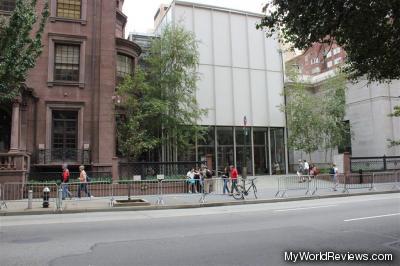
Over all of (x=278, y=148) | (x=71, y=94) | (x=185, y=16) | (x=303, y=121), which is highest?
(x=185, y=16)

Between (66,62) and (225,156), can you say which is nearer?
(66,62)

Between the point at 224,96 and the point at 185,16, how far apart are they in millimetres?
7695

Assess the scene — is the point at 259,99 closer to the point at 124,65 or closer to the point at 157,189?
the point at 124,65

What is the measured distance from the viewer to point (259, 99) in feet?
127

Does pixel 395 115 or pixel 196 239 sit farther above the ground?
pixel 395 115

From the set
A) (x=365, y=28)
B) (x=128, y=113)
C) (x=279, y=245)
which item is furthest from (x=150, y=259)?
(x=128, y=113)

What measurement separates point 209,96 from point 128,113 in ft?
34.6

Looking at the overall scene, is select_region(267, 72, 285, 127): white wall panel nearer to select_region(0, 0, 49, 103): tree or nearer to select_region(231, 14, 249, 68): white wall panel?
select_region(231, 14, 249, 68): white wall panel

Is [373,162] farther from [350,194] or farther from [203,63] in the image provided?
[203,63]

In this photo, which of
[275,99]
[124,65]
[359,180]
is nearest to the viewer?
[359,180]

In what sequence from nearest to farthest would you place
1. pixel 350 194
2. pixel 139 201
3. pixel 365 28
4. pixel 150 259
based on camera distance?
pixel 150 259
pixel 365 28
pixel 139 201
pixel 350 194

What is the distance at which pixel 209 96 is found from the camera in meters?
36.6

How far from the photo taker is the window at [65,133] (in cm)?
2514

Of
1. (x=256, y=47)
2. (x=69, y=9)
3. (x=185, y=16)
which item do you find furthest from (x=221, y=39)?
(x=69, y=9)
